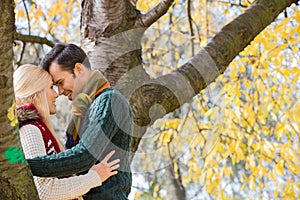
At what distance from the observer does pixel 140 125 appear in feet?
7.07

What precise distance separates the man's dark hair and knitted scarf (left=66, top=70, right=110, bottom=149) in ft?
0.24

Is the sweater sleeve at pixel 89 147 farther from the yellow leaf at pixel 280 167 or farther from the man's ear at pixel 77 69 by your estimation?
the yellow leaf at pixel 280 167

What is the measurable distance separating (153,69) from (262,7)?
7.44 feet

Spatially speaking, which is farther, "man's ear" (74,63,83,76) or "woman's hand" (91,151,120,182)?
"man's ear" (74,63,83,76)

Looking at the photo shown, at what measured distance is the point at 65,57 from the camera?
1857 mm

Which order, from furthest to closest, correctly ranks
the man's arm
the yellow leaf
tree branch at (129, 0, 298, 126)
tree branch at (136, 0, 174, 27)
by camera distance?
1. the yellow leaf
2. tree branch at (136, 0, 174, 27)
3. tree branch at (129, 0, 298, 126)
4. the man's arm

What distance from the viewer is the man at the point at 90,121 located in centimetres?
159

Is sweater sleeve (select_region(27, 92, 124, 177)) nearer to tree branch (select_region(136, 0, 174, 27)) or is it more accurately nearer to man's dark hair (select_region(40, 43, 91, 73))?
man's dark hair (select_region(40, 43, 91, 73))

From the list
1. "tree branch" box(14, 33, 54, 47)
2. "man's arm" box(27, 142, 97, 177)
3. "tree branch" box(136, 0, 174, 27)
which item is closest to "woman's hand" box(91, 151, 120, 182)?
"man's arm" box(27, 142, 97, 177)

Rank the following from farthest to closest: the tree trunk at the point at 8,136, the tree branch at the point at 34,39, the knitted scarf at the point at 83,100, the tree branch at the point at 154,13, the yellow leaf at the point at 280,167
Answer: the yellow leaf at the point at 280,167 → the tree branch at the point at 34,39 → the tree branch at the point at 154,13 → the knitted scarf at the point at 83,100 → the tree trunk at the point at 8,136

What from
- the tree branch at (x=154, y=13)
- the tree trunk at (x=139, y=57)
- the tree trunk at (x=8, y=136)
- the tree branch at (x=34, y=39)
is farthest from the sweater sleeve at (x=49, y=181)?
the tree branch at (x=34, y=39)

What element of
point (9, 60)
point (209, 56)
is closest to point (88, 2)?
point (209, 56)

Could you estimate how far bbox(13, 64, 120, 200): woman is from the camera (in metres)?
1.61

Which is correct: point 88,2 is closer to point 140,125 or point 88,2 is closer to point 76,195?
point 140,125
